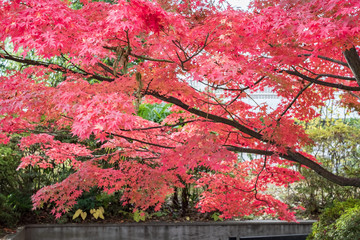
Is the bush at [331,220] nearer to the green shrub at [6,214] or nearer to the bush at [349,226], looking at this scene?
the bush at [349,226]

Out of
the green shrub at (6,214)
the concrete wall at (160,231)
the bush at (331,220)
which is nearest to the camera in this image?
the bush at (331,220)

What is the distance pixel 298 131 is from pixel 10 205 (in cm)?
464

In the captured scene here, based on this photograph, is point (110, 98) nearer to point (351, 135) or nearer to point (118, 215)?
point (118, 215)

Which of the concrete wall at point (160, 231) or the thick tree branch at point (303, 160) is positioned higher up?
the thick tree branch at point (303, 160)

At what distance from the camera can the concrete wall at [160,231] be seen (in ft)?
19.8

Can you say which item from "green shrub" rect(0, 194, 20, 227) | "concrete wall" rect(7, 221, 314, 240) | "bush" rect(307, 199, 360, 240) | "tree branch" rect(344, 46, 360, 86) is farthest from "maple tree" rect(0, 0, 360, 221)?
"concrete wall" rect(7, 221, 314, 240)

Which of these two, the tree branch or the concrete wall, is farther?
the concrete wall

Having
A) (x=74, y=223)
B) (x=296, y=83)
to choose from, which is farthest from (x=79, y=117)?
(x=74, y=223)

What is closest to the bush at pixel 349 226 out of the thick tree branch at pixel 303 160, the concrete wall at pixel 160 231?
the thick tree branch at pixel 303 160

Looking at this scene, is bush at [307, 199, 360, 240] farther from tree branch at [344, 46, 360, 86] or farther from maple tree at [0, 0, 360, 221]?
tree branch at [344, 46, 360, 86]

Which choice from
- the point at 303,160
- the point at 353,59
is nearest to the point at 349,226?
the point at 303,160

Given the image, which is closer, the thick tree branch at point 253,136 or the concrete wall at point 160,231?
the thick tree branch at point 253,136

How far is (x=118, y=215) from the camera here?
6.44 metres

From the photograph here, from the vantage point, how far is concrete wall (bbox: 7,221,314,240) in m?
6.04
